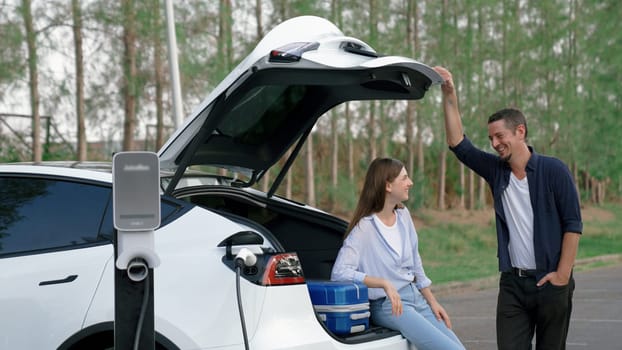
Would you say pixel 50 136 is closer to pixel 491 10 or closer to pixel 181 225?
pixel 181 225

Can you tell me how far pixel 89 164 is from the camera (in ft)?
17.4

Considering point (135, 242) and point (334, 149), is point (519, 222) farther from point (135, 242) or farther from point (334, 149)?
point (334, 149)

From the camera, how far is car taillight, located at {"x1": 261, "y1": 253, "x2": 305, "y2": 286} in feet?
14.7

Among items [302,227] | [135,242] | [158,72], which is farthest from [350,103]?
[135,242]

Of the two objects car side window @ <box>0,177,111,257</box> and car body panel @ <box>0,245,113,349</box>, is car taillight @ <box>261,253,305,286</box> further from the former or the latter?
car side window @ <box>0,177,111,257</box>

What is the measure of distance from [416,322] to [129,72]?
1497 centimetres

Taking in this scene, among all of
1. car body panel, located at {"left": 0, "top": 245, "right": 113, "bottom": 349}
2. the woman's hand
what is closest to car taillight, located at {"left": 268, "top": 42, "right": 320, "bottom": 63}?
car body panel, located at {"left": 0, "top": 245, "right": 113, "bottom": 349}

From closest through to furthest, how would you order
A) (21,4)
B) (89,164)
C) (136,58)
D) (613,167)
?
(89,164), (21,4), (136,58), (613,167)

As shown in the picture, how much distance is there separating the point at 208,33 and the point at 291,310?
1643 centimetres

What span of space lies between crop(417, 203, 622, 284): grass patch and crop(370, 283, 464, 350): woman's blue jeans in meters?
11.0

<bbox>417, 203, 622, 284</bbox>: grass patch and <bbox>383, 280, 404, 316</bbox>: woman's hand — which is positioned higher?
<bbox>383, 280, 404, 316</bbox>: woman's hand

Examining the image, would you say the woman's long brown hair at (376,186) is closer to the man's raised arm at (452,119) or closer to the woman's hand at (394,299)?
the man's raised arm at (452,119)

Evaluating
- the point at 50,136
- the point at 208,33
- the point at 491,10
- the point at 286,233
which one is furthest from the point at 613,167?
the point at 286,233

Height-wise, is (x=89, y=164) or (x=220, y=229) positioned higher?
(x=89, y=164)
